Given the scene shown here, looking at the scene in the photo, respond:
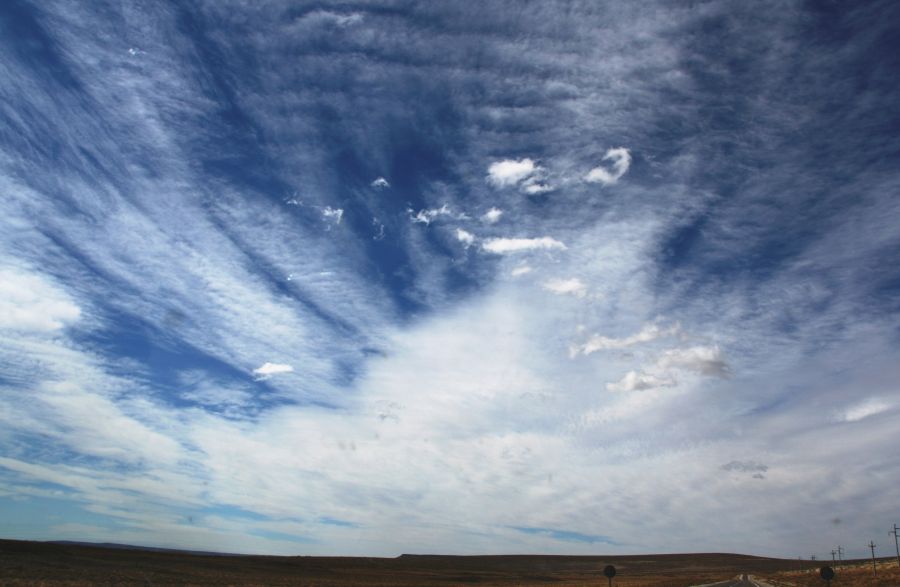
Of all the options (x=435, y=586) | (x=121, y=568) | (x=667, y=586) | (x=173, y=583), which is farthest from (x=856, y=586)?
(x=121, y=568)

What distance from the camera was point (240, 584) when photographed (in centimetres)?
5209

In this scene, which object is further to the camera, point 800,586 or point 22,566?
point 800,586

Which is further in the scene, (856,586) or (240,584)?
(856,586)

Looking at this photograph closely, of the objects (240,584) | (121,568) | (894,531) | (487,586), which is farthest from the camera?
(894,531)

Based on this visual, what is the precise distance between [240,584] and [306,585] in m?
8.31

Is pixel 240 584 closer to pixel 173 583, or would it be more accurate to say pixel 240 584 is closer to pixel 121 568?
pixel 173 583

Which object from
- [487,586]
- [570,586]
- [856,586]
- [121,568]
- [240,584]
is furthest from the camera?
[487,586]

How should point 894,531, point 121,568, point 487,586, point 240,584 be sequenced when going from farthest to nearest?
point 894,531 → point 487,586 → point 121,568 → point 240,584

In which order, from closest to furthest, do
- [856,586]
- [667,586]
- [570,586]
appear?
[856,586] → [667,586] → [570,586]

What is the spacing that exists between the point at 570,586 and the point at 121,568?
2032 inches

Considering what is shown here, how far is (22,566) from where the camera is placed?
51.3 metres

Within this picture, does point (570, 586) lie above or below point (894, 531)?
below

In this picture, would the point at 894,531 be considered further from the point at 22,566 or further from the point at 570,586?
the point at 22,566

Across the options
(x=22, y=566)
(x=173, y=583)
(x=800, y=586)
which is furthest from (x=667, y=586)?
(x=22, y=566)
